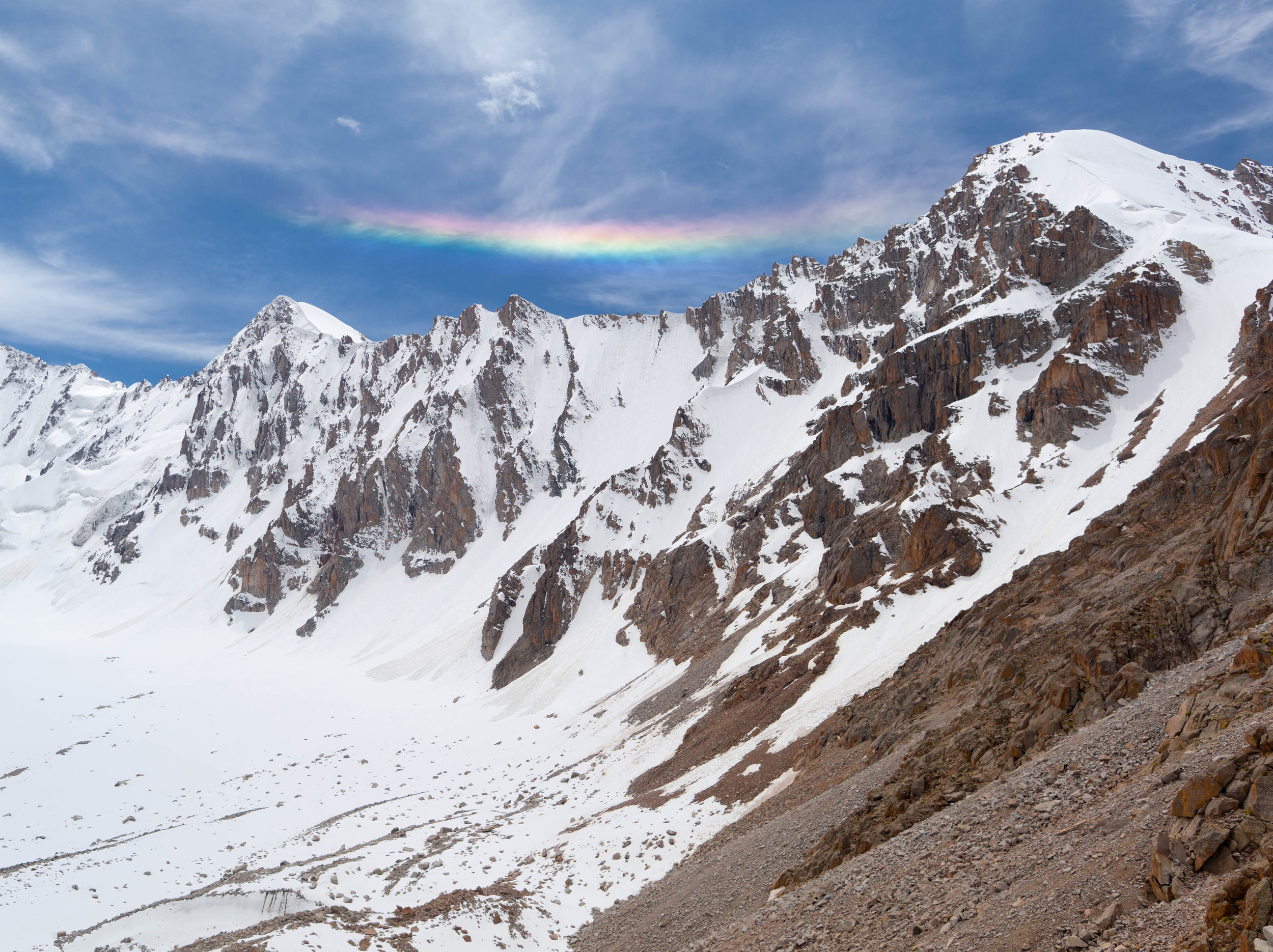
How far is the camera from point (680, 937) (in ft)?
59.5

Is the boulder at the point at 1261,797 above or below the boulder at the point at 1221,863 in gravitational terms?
above

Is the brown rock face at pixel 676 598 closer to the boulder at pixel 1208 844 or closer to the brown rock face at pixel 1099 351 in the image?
the brown rock face at pixel 1099 351

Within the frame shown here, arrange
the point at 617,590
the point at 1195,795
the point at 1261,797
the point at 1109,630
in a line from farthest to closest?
the point at 617,590 < the point at 1109,630 < the point at 1195,795 < the point at 1261,797

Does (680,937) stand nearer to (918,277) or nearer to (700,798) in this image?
(700,798)

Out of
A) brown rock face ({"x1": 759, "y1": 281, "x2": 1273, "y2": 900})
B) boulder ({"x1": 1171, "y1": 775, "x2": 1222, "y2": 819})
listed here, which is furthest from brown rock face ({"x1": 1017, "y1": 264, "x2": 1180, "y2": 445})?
boulder ({"x1": 1171, "y1": 775, "x2": 1222, "y2": 819})

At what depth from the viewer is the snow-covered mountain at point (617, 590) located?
106 feet

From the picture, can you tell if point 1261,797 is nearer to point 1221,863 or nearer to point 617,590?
point 1221,863

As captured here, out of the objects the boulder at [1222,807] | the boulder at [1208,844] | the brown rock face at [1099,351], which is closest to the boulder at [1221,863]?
the boulder at [1208,844]

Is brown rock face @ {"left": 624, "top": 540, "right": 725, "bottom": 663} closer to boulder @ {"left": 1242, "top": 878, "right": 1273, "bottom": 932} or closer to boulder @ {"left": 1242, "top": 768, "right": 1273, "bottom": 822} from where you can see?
boulder @ {"left": 1242, "top": 768, "right": 1273, "bottom": 822}

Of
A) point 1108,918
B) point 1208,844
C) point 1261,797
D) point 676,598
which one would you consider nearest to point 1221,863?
point 1208,844

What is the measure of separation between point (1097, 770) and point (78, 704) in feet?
322

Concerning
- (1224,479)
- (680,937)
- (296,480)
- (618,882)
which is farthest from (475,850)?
(296,480)

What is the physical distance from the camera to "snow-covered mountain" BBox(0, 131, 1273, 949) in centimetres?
3225

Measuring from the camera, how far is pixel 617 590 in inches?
3782
